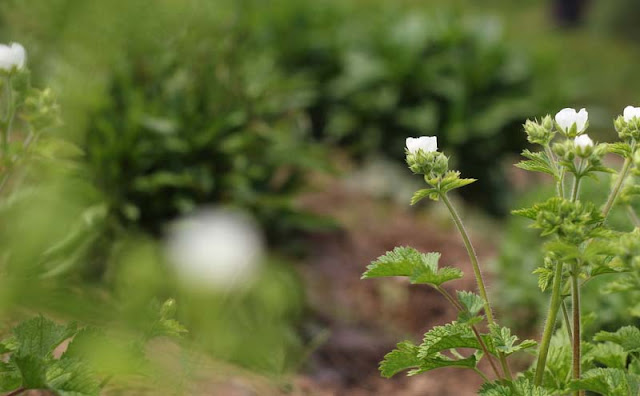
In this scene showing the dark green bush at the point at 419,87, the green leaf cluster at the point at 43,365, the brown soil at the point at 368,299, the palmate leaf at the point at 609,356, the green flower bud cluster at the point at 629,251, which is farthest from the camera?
the dark green bush at the point at 419,87

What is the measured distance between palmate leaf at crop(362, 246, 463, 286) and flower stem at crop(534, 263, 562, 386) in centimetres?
20

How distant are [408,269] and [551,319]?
340mm

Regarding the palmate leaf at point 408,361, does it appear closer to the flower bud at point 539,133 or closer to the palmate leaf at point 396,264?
the palmate leaf at point 396,264

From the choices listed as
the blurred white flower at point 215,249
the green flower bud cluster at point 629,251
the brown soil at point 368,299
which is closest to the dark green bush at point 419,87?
the brown soil at point 368,299

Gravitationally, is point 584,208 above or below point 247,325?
below

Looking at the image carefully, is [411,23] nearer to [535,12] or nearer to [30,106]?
[30,106]

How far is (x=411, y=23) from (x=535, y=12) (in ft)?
32.5

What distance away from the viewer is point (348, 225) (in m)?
4.09

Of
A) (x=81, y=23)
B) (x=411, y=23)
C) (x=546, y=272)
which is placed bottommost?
(x=546, y=272)

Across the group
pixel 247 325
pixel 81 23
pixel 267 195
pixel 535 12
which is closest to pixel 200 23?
pixel 81 23

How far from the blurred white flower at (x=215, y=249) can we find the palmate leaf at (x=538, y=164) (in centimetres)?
173

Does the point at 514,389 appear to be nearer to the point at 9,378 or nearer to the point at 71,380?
the point at 71,380

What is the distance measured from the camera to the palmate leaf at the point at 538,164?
141 cm

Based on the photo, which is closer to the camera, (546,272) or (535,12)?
(546,272)
